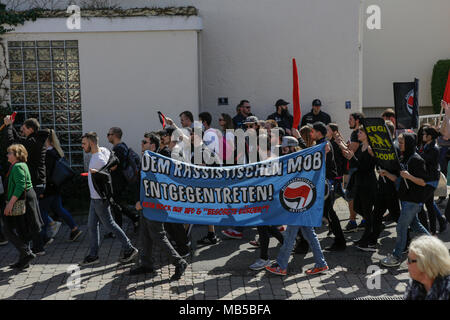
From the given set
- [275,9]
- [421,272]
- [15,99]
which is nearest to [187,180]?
[421,272]

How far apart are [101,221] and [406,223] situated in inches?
153

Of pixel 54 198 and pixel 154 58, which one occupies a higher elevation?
pixel 154 58

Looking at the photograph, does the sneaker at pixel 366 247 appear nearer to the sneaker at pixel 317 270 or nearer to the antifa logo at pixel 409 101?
the sneaker at pixel 317 270

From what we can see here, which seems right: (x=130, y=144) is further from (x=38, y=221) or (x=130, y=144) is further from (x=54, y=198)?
(x=38, y=221)

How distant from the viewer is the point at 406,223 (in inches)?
288

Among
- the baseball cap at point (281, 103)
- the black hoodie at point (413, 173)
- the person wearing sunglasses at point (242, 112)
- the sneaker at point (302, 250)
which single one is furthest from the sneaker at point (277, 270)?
the baseball cap at point (281, 103)

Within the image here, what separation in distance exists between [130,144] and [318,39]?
479 centimetres

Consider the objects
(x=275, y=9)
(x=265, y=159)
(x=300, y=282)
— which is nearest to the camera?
(x=300, y=282)

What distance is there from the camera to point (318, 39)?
13109mm

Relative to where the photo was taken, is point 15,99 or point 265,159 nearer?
point 265,159

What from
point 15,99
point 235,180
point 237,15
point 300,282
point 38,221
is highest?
point 237,15

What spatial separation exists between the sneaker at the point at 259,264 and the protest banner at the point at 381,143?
1977 mm

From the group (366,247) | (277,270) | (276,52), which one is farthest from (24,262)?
(276,52)

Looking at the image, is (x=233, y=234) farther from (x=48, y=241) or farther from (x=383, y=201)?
(x=48, y=241)
